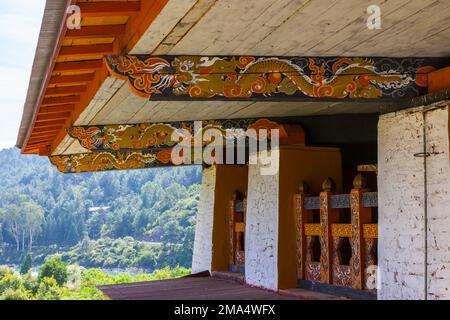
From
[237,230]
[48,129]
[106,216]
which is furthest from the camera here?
[106,216]

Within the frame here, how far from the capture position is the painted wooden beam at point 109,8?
3.12m

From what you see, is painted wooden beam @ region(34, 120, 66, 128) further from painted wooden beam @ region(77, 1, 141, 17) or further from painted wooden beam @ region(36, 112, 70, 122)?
painted wooden beam @ region(77, 1, 141, 17)

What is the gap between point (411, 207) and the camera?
4152mm

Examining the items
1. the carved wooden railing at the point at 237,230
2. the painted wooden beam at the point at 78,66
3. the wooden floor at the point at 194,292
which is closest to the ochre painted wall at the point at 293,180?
the wooden floor at the point at 194,292

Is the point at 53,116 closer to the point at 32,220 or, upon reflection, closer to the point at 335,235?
the point at 335,235

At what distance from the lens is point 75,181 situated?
187 ft

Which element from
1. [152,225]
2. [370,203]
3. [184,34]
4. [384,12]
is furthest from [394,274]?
[152,225]

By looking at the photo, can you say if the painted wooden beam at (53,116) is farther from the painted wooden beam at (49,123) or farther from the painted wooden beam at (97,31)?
the painted wooden beam at (97,31)

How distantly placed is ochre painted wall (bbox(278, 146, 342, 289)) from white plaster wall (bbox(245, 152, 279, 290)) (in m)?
0.06

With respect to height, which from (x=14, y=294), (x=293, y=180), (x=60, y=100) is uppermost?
(x=60, y=100)

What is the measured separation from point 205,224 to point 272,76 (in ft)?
16.5

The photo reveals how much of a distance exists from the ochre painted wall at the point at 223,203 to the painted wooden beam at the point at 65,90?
12.1ft

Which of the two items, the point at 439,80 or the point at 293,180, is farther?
the point at 293,180

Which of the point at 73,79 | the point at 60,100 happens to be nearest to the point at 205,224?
the point at 60,100
